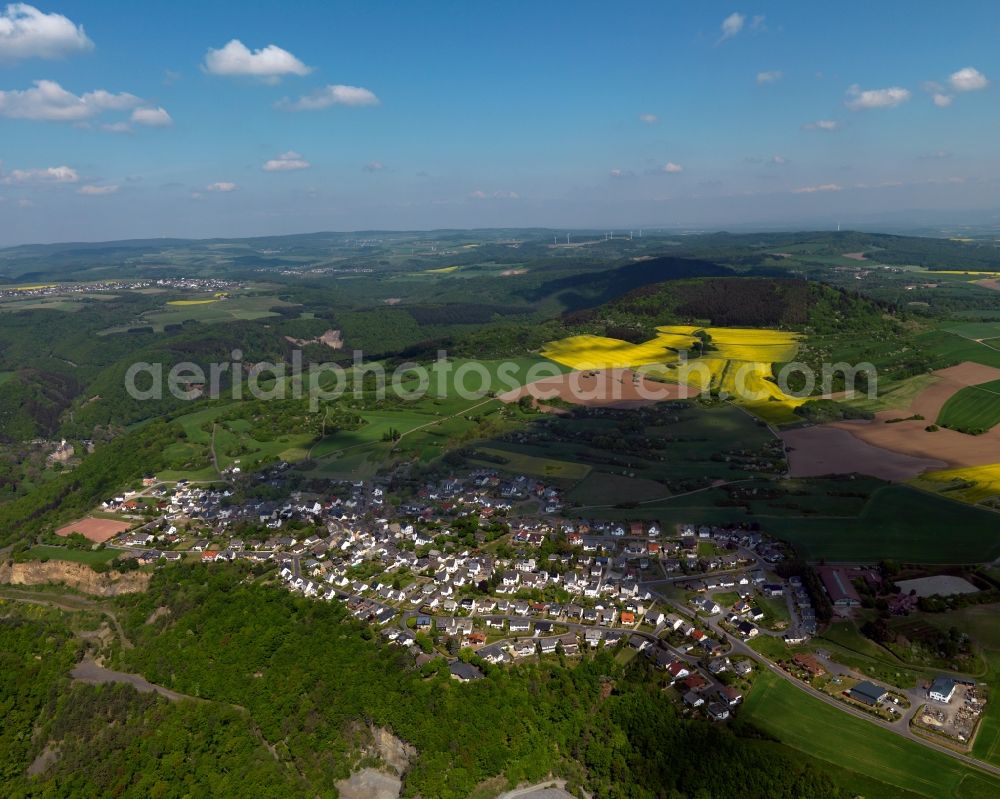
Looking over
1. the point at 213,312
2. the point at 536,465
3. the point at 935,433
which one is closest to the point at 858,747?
the point at 536,465

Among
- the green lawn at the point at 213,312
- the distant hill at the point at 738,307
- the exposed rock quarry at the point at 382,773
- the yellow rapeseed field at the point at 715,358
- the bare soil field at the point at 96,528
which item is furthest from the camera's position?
the green lawn at the point at 213,312

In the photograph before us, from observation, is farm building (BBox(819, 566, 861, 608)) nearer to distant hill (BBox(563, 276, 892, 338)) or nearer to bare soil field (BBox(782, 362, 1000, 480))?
bare soil field (BBox(782, 362, 1000, 480))

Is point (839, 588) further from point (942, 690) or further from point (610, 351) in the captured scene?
point (610, 351)

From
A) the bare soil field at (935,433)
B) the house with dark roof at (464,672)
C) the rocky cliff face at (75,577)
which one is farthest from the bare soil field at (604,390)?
the house with dark roof at (464,672)

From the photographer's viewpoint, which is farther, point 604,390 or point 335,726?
point 604,390

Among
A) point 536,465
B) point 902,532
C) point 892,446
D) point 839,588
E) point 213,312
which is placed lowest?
point 839,588

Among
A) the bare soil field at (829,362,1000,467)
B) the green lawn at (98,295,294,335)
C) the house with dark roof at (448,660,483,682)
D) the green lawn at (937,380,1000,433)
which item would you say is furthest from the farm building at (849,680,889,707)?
the green lawn at (98,295,294,335)

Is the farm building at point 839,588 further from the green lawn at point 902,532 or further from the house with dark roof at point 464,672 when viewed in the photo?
the house with dark roof at point 464,672
